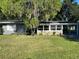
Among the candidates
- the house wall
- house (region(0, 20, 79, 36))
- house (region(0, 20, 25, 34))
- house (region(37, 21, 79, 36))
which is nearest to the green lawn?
house (region(37, 21, 79, 36))

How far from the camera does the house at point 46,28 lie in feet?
162

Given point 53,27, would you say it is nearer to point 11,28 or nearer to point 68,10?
point 11,28

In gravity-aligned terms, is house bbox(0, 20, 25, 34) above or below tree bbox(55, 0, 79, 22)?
below

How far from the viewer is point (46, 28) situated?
1993 inches

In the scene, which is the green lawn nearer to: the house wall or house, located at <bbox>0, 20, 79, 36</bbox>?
house, located at <bbox>0, 20, 79, 36</bbox>

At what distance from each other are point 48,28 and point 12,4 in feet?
33.4

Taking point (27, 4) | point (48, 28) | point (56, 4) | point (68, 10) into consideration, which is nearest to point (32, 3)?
point (27, 4)

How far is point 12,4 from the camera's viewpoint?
43.9 m

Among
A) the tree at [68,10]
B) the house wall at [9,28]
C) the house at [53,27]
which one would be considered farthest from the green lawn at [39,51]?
the tree at [68,10]

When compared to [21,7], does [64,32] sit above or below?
below

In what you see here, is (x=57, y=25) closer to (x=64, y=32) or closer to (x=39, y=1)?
(x=64, y=32)

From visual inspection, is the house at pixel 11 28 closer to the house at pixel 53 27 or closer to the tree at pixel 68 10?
the house at pixel 53 27

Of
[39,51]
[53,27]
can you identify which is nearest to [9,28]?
[53,27]

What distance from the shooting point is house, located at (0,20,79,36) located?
49438mm
